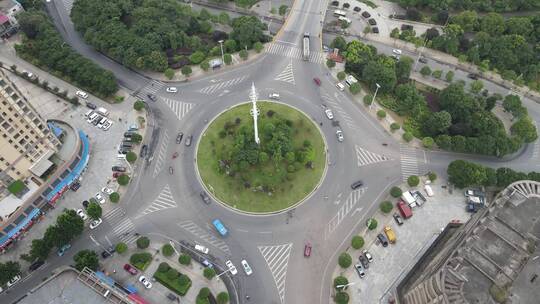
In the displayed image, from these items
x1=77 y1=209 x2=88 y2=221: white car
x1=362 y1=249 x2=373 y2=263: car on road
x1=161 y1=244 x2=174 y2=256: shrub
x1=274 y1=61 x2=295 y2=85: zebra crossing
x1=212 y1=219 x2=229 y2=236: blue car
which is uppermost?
x1=274 y1=61 x2=295 y2=85: zebra crossing

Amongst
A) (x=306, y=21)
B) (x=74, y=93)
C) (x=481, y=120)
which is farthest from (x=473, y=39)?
(x=74, y=93)

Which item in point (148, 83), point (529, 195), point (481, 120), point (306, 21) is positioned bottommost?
point (148, 83)

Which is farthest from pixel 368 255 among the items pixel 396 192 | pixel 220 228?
pixel 220 228

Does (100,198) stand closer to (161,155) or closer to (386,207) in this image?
(161,155)

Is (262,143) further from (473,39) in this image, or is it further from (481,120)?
(473,39)

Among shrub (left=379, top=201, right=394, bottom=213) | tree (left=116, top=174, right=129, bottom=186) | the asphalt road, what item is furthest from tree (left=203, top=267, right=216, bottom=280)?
shrub (left=379, top=201, right=394, bottom=213)

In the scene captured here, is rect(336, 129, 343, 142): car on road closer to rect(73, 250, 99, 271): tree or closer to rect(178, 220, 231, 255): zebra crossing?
rect(178, 220, 231, 255): zebra crossing
